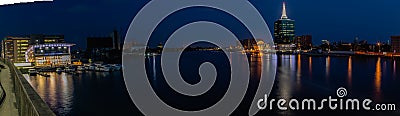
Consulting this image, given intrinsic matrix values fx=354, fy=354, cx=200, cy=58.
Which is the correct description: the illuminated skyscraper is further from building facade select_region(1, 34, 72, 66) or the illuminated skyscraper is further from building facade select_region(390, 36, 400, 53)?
building facade select_region(1, 34, 72, 66)

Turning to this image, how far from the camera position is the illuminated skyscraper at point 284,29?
119ft

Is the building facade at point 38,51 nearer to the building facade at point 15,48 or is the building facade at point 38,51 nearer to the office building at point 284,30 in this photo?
the building facade at point 15,48

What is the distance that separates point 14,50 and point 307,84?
1570 cm

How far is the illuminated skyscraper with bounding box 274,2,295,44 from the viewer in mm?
36219

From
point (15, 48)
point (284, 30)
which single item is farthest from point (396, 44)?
point (15, 48)

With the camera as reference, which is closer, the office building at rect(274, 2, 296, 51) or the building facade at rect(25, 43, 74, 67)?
the building facade at rect(25, 43, 74, 67)

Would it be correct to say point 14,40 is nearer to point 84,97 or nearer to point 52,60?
point 52,60
